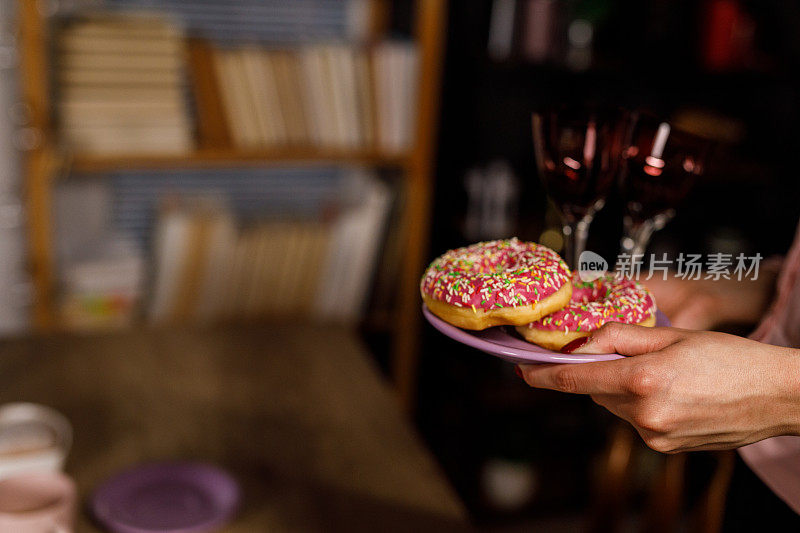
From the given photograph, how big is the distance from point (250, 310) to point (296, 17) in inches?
37.2

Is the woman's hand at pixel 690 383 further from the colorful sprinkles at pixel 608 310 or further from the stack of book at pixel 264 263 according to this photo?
the stack of book at pixel 264 263

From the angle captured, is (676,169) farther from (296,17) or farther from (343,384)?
(296,17)

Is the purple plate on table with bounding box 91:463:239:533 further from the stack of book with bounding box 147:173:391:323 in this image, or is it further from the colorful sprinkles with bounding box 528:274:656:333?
the stack of book with bounding box 147:173:391:323

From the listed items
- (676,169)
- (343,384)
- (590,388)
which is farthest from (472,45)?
(590,388)

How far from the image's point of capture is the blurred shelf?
6.46ft

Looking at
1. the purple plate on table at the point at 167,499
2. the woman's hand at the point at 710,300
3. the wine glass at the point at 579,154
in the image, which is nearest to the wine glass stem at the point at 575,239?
the wine glass at the point at 579,154

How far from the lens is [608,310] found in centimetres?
72

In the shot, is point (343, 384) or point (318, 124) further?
point (318, 124)

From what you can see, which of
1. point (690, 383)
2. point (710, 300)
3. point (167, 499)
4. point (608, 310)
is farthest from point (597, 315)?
point (167, 499)

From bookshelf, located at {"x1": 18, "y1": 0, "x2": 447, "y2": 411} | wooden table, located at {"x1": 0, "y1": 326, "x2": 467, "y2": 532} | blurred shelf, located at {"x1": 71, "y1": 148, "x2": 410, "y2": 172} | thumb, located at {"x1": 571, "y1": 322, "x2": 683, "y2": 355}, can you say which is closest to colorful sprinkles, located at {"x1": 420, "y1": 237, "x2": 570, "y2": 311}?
thumb, located at {"x1": 571, "y1": 322, "x2": 683, "y2": 355}

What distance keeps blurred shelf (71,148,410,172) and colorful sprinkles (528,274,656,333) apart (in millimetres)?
1493

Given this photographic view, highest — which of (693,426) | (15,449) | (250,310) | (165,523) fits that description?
(693,426)

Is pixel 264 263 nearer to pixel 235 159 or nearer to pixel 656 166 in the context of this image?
pixel 235 159

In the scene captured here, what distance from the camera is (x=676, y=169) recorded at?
735mm
